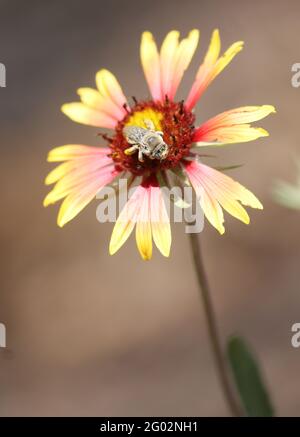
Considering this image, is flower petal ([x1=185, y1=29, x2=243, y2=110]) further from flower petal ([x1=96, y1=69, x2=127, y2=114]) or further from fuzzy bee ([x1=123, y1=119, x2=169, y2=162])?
flower petal ([x1=96, y1=69, x2=127, y2=114])

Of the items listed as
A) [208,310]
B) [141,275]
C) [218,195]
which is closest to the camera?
[218,195]

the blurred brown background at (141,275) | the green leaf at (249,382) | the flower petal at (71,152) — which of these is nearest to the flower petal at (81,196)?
the flower petal at (71,152)

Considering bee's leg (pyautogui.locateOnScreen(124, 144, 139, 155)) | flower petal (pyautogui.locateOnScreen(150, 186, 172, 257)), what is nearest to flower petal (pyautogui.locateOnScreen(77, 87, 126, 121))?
bee's leg (pyautogui.locateOnScreen(124, 144, 139, 155))

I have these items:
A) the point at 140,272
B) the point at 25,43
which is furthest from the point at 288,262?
the point at 25,43

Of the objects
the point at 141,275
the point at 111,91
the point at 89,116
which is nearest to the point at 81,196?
the point at 89,116

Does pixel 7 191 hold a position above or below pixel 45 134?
below

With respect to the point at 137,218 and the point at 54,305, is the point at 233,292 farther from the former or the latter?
the point at 137,218

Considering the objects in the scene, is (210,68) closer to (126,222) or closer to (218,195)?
(218,195)
